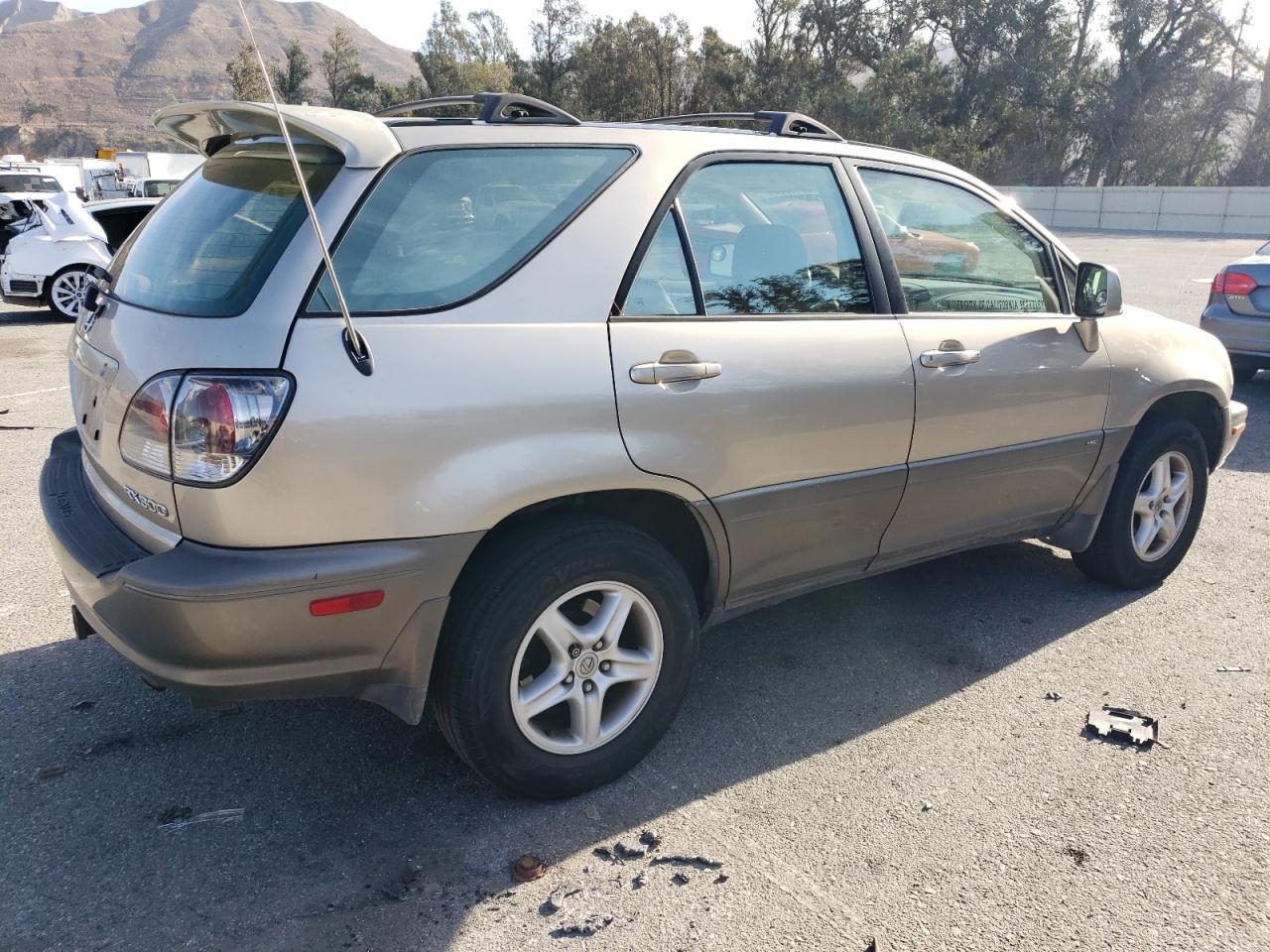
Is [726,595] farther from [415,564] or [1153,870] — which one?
[1153,870]

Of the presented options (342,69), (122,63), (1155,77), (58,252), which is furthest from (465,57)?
(122,63)

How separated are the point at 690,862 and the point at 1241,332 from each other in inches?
312

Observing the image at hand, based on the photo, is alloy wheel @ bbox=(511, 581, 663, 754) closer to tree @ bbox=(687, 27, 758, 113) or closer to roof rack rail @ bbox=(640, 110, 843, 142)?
roof rack rail @ bbox=(640, 110, 843, 142)

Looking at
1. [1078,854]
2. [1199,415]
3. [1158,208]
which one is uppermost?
[1158,208]

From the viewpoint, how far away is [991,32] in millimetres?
42906

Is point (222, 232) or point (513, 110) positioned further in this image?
point (513, 110)

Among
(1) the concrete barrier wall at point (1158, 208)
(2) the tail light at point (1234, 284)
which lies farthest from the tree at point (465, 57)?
→ (2) the tail light at point (1234, 284)

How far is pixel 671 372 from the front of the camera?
274 cm

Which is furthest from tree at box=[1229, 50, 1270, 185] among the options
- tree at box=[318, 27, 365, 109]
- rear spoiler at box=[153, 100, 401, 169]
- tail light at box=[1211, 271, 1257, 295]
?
rear spoiler at box=[153, 100, 401, 169]

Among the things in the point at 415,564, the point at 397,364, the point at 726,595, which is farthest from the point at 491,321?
the point at 726,595

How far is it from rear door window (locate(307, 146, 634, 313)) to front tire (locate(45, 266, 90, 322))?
1207 cm

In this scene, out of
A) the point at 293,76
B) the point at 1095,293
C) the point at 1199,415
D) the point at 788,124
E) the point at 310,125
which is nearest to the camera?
the point at 310,125

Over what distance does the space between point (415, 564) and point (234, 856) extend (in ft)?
3.10

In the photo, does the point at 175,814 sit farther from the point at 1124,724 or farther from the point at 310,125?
the point at 1124,724
